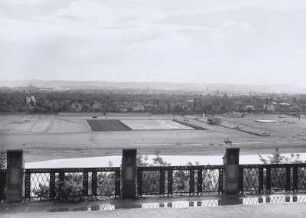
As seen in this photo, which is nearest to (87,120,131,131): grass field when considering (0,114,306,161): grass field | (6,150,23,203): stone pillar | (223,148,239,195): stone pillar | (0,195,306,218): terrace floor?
(0,114,306,161): grass field

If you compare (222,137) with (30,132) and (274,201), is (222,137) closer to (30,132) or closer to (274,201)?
(30,132)

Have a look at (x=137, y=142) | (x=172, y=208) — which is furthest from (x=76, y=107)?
(x=172, y=208)

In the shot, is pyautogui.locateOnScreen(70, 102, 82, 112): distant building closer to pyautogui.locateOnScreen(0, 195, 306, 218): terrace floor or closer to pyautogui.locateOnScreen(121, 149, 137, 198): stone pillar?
pyautogui.locateOnScreen(121, 149, 137, 198): stone pillar

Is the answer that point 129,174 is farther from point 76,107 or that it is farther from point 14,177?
point 76,107

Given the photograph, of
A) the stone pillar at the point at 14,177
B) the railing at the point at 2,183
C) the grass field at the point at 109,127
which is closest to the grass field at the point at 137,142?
the grass field at the point at 109,127

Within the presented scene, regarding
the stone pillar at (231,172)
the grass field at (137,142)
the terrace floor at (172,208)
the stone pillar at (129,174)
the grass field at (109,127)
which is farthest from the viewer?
the grass field at (109,127)

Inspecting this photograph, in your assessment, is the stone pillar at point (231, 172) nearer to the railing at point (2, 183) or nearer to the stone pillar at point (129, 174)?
the stone pillar at point (129, 174)
